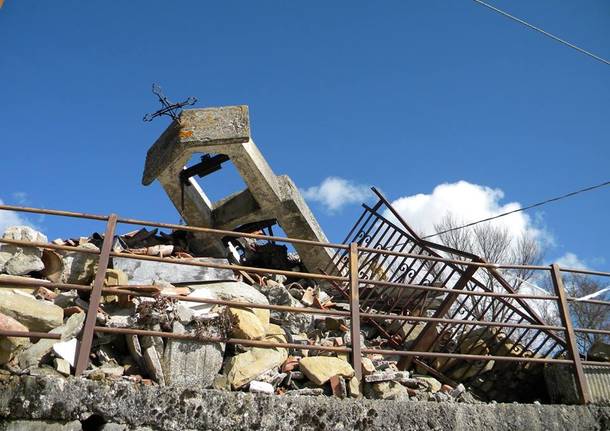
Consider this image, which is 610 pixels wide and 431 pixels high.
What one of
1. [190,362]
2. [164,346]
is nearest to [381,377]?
[190,362]

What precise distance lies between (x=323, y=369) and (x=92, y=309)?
1.74 m

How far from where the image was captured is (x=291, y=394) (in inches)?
139

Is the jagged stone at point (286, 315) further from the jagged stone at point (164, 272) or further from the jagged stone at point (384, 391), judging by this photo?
the jagged stone at point (384, 391)

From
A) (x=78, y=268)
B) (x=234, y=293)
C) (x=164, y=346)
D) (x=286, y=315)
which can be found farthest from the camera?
(x=286, y=315)

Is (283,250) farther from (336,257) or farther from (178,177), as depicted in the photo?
(178,177)

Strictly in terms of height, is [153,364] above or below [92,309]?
below

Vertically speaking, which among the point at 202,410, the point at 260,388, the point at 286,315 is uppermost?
the point at 286,315

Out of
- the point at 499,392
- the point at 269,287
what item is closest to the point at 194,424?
the point at 269,287

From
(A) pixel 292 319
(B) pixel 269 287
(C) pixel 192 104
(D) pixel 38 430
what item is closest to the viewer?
(D) pixel 38 430

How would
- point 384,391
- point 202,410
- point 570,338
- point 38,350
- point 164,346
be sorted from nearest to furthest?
point 202,410
point 38,350
point 164,346
point 384,391
point 570,338

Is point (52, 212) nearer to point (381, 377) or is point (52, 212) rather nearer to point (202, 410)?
point (202, 410)

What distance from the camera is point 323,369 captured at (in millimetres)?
3875

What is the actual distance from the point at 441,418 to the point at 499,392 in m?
2.49

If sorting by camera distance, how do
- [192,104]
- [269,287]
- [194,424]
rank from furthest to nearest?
[192,104] → [269,287] → [194,424]
